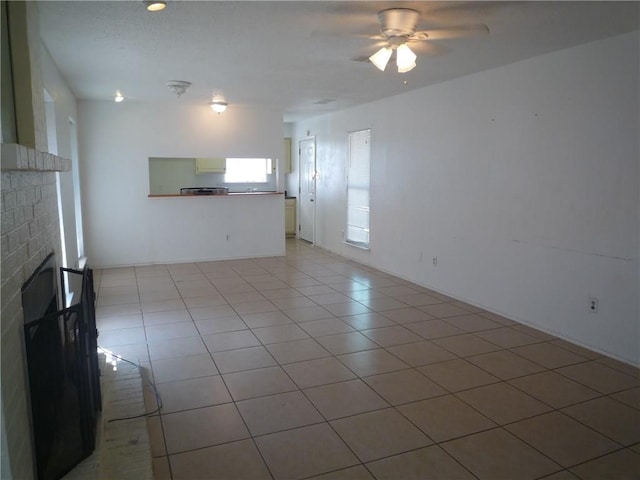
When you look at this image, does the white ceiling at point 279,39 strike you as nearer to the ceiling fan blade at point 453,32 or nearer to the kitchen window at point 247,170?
the ceiling fan blade at point 453,32

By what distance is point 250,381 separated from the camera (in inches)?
120

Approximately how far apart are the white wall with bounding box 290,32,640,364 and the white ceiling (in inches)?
12.5

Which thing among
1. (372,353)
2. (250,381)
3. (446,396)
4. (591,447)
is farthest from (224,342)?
(591,447)

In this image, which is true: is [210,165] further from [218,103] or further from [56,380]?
[56,380]

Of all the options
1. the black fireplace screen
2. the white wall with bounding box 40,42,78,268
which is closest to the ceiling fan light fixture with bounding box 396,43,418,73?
the black fireplace screen

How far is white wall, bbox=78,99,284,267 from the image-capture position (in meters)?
6.35

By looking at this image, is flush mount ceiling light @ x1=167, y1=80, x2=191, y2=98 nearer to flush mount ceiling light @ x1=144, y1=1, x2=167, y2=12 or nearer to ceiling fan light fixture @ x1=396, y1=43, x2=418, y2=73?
flush mount ceiling light @ x1=144, y1=1, x2=167, y2=12

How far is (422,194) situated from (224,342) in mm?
2922

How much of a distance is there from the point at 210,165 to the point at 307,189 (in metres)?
1.86

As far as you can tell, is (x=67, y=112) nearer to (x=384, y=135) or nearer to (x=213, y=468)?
(x=384, y=135)

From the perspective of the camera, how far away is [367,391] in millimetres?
2926

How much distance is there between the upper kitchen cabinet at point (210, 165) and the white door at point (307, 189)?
1.57 metres

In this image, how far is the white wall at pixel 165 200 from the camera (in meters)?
6.35

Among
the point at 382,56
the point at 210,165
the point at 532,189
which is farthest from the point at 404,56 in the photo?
the point at 210,165
